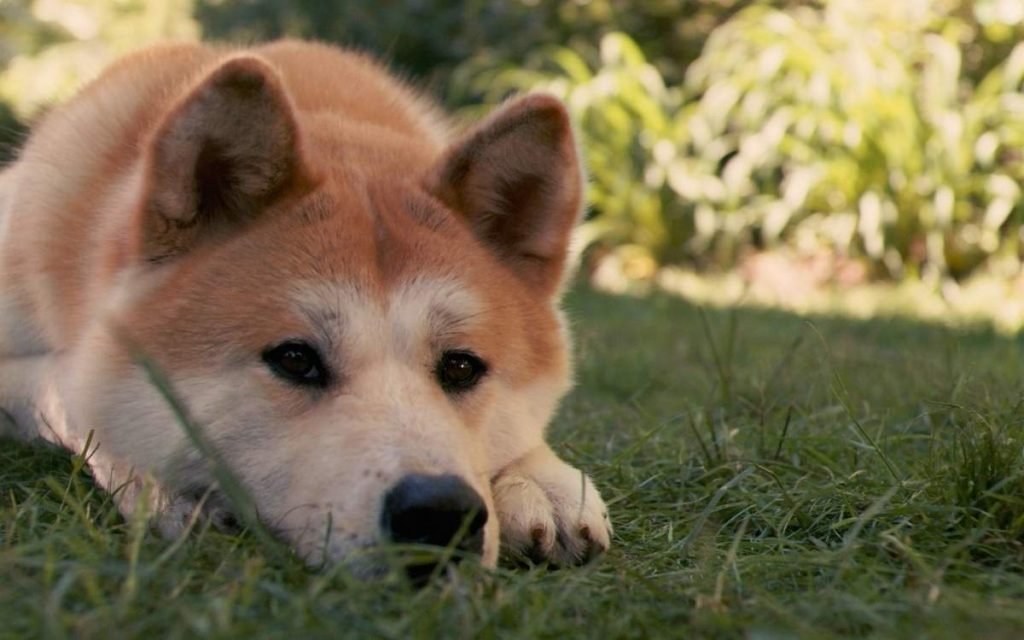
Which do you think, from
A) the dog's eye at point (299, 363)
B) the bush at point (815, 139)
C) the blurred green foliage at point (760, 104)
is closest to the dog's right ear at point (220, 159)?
the dog's eye at point (299, 363)

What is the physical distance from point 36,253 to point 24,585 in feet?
4.75

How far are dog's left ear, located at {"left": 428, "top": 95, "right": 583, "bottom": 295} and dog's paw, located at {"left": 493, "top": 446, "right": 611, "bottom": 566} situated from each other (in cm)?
66

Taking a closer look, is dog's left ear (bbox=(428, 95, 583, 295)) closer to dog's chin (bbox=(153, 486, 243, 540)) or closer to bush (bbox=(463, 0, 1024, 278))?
dog's chin (bbox=(153, 486, 243, 540))

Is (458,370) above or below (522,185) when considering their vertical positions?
below

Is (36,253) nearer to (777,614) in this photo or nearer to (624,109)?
(777,614)

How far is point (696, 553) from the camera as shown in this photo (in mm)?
2258

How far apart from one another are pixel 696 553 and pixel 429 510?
23.2 inches

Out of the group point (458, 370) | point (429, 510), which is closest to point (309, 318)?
point (458, 370)

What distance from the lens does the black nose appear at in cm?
193

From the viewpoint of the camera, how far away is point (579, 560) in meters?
2.29

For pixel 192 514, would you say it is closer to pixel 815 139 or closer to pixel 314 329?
pixel 314 329

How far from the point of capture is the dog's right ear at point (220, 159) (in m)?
2.37

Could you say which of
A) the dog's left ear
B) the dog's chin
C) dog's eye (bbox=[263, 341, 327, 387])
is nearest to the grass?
the dog's chin

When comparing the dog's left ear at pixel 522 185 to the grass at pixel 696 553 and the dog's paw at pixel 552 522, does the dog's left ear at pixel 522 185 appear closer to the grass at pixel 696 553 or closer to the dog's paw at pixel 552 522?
the grass at pixel 696 553
